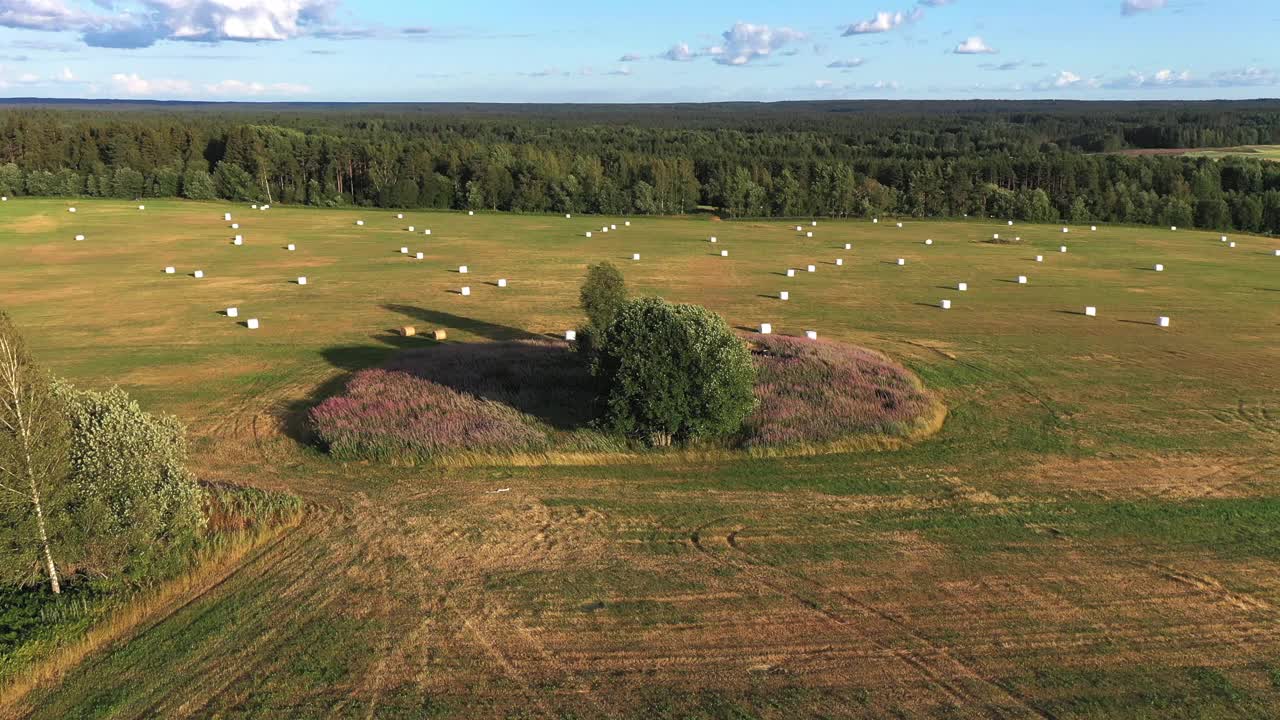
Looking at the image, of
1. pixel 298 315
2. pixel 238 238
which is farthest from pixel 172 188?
pixel 298 315

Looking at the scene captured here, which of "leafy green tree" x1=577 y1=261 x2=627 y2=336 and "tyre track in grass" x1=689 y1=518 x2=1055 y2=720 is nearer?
"tyre track in grass" x1=689 y1=518 x2=1055 y2=720

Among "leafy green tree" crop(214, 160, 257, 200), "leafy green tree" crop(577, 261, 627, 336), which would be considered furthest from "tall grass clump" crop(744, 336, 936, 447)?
"leafy green tree" crop(214, 160, 257, 200)

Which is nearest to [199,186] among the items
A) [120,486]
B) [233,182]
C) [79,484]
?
[233,182]

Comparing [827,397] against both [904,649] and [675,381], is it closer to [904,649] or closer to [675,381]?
[675,381]

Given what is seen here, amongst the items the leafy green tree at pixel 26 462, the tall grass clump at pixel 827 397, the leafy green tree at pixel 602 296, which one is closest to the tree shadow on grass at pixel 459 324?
the leafy green tree at pixel 602 296

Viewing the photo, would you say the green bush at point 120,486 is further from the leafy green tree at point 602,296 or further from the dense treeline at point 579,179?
the dense treeline at point 579,179

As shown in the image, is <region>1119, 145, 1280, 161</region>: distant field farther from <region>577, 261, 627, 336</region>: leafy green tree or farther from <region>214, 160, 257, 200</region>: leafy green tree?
<region>577, 261, 627, 336</region>: leafy green tree
